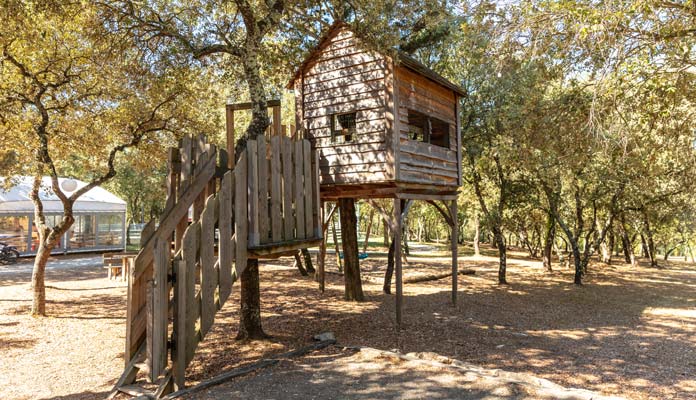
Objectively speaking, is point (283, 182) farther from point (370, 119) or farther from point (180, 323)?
point (370, 119)

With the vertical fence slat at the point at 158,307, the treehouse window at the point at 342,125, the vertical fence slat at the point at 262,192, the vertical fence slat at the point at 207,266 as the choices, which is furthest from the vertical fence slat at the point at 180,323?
the treehouse window at the point at 342,125

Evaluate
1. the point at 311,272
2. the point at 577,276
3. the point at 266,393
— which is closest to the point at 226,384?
the point at 266,393

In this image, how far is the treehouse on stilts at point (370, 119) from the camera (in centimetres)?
916

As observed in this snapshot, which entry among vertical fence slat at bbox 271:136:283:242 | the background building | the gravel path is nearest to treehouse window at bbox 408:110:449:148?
vertical fence slat at bbox 271:136:283:242

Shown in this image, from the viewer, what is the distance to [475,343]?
7719 millimetres

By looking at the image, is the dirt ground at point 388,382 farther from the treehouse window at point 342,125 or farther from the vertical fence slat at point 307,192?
the treehouse window at point 342,125

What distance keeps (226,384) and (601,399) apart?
178 inches

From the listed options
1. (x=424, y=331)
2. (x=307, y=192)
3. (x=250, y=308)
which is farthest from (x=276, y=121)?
(x=424, y=331)

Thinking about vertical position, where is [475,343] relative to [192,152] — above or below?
below

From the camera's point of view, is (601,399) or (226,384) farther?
(226,384)

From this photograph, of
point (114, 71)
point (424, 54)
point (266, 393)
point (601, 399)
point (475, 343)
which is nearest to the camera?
point (601, 399)

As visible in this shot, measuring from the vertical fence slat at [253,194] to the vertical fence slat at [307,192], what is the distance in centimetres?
124

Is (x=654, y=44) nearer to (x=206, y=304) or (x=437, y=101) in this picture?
(x=437, y=101)

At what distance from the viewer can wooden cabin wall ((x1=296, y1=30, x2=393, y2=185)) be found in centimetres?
929
